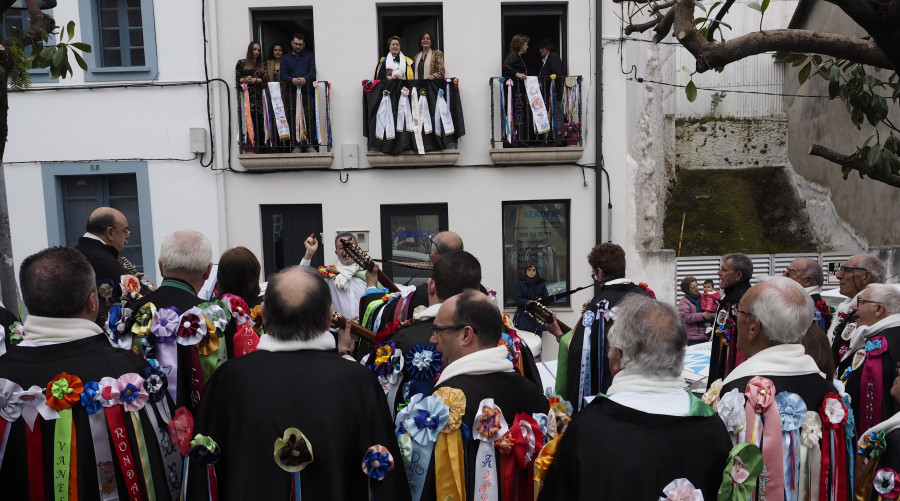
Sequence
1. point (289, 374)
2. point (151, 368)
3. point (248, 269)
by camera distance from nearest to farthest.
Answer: point (289, 374) < point (151, 368) < point (248, 269)

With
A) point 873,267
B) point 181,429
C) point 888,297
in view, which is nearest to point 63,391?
point 181,429

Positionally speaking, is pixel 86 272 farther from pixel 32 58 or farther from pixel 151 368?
pixel 32 58

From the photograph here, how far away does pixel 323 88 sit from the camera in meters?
10.9

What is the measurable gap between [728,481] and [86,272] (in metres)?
2.48

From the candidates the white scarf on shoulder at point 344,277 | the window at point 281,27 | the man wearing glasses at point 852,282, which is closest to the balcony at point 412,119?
the window at point 281,27

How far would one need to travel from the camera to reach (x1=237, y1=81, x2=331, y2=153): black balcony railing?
424 inches

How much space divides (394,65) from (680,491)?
925 centimetres

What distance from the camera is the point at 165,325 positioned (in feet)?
11.4

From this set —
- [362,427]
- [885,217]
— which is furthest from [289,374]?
[885,217]

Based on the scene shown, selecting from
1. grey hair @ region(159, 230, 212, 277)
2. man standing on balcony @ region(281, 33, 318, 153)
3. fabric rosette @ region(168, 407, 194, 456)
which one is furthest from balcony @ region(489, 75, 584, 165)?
fabric rosette @ region(168, 407, 194, 456)

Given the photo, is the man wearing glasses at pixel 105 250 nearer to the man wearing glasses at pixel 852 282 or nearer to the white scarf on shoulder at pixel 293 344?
the white scarf on shoulder at pixel 293 344

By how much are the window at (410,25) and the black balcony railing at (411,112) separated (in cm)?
62

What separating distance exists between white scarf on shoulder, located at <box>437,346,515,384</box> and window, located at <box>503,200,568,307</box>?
27.6 feet

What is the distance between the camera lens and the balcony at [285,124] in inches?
424
